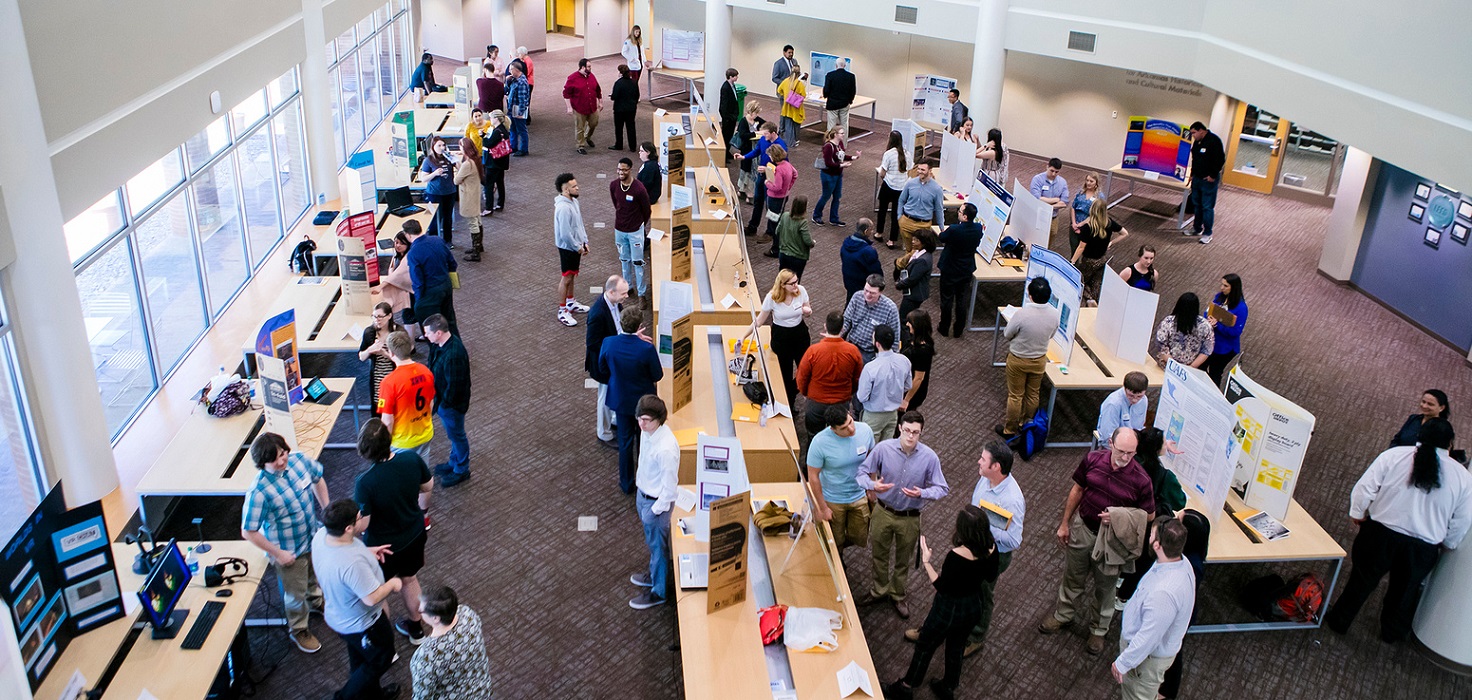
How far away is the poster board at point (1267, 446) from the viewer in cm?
612

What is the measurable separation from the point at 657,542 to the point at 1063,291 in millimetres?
4280

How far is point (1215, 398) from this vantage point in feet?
20.8

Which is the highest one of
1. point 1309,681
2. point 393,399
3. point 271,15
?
point 271,15

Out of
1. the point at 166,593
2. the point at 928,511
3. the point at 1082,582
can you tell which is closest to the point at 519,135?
the point at 928,511

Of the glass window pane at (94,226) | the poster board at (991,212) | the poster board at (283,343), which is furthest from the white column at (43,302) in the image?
the poster board at (991,212)

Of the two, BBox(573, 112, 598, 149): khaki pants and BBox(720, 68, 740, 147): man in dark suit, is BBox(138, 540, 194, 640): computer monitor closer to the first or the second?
BBox(720, 68, 740, 147): man in dark suit

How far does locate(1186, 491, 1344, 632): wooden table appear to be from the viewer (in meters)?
6.16

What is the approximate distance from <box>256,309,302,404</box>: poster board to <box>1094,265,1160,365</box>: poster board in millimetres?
6282

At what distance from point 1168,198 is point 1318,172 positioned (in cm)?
A: 222

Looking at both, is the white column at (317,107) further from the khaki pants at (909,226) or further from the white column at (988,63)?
the white column at (988,63)

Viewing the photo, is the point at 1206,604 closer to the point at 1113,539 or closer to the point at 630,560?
the point at 1113,539

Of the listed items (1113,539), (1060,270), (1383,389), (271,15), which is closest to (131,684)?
(1113,539)

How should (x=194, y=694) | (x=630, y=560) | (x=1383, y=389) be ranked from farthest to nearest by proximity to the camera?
(x=1383, y=389) < (x=630, y=560) < (x=194, y=694)

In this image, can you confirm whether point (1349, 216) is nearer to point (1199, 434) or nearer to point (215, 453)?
point (1199, 434)
